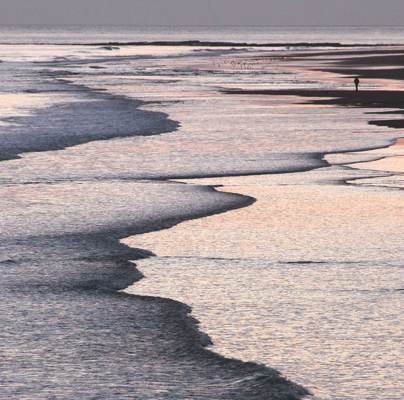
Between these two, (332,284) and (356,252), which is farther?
(356,252)

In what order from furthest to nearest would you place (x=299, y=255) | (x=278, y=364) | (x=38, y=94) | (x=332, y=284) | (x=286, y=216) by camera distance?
1. (x=38, y=94)
2. (x=286, y=216)
3. (x=299, y=255)
4. (x=332, y=284)
5. (x=278, y=364)

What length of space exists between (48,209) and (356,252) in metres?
3.41

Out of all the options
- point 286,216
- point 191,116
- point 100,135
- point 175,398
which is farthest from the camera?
point 191,116

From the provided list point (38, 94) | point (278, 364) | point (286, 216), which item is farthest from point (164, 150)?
point (38, 94)

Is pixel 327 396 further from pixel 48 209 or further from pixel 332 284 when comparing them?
pixel 48 209

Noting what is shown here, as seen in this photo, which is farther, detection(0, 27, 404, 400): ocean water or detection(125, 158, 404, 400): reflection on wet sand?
detection(125, 158, 404, 400): reflection on wet sand

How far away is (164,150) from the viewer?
56.1 ft

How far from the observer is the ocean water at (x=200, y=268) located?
224 inches

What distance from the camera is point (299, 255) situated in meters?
8.78

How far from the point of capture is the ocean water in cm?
568

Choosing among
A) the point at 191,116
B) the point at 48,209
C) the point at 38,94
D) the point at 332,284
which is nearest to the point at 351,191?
the point at 48,209

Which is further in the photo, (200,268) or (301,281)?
(200,268)

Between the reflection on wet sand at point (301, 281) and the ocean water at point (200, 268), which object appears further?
the reflection on wet sand at point (301, 281)

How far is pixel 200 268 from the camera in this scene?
829cm
